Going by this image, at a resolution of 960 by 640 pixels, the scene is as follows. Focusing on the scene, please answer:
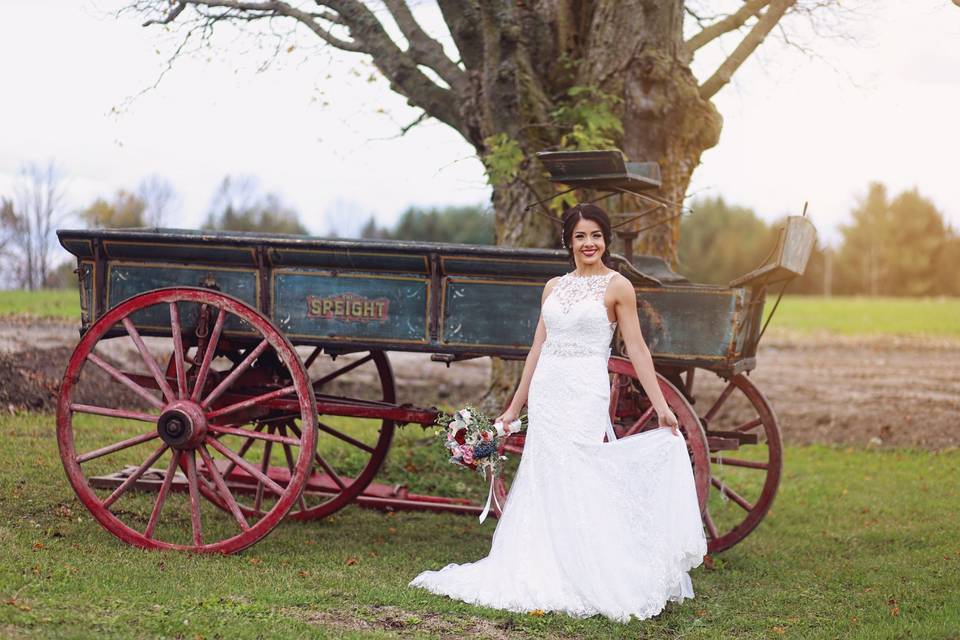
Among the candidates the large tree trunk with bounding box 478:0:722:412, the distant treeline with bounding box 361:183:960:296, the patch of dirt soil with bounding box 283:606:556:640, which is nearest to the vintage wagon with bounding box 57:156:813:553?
the patch of dirt soil with bounding box 283:606:556:640

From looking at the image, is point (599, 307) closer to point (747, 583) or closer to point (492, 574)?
point (492, 574)

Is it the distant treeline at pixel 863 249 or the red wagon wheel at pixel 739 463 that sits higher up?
the distant treeline at pixel 863 249

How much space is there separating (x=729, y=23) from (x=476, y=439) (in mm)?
5953

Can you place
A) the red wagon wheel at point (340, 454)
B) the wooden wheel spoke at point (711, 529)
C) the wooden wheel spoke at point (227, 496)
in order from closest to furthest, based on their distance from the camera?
1. the wooden wheel spoke at point (227, 496)
2. the wooden wheel spoke at point (711, 529)
3. the red wagon wheel at point (340, 454)

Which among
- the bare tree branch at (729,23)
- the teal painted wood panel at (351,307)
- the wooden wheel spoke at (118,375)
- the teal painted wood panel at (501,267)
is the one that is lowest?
the wooden wheel spoke at (118,375)

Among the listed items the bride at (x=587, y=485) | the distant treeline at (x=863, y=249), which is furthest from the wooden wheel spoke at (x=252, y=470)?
the distant treeline at (x=863, y=249)

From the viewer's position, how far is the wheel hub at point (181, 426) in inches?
216

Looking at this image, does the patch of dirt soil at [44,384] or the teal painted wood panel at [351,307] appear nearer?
the teal painted wood panel at [351,307]

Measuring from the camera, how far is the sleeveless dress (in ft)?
15.9

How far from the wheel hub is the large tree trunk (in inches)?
126

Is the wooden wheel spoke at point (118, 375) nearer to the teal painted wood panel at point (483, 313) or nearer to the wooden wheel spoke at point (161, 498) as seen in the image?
the wooden wheel spoke at point (161, 498)

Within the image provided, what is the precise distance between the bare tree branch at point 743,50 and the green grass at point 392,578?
140 inches

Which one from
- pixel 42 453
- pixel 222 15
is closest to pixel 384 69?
pixel 222 15

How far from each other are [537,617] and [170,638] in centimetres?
156
